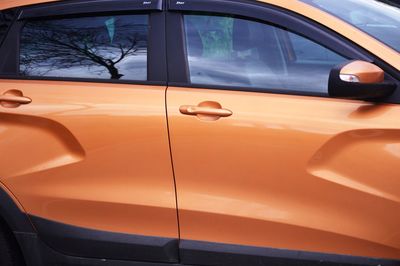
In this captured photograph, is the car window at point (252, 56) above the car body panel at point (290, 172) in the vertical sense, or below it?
above

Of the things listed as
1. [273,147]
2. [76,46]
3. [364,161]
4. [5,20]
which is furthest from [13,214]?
[364,161]

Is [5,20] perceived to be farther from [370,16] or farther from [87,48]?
[370,16]

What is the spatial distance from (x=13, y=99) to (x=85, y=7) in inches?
23.9

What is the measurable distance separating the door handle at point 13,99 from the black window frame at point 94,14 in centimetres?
Answer: 12

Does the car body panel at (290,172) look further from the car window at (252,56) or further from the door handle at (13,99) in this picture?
the door handle at (13,99)

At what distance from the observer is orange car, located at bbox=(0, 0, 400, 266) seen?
2.17 m

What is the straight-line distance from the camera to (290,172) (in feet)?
7.29

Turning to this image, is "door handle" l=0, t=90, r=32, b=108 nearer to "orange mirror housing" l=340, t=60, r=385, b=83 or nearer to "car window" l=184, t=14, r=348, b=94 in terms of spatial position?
"car window" l=184, t=14, r=348, b=94

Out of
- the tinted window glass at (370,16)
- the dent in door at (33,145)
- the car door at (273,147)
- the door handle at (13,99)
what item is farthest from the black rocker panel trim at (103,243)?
the tinted window glass at (370,16)

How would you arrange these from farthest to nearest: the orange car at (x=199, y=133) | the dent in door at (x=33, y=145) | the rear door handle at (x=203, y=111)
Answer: the dent in door at (x=33, y=145)
the rear door handle at (x=203, y=111)
the orange car at (x=199, y=133)

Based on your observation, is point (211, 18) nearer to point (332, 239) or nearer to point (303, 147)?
point (303, 147)

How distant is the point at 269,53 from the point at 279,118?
37cm

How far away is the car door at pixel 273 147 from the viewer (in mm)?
2152

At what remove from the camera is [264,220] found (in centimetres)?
227
